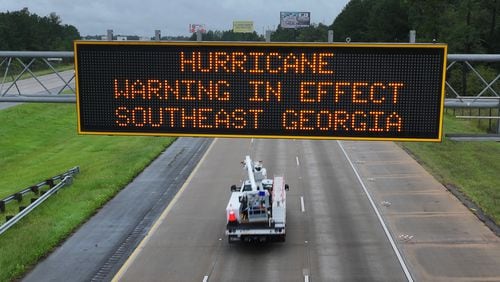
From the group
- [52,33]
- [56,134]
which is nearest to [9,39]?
[52,33]

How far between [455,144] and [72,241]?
1318 inches

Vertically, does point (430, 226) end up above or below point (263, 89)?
below

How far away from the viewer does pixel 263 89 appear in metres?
12.2

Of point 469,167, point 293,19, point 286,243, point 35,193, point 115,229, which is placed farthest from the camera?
point 293,19

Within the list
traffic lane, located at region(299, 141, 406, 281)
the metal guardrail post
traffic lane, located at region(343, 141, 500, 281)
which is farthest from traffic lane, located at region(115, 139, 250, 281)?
traffic lane, located at region(343, 141, 500, 281)

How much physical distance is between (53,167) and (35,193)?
929 centimetres

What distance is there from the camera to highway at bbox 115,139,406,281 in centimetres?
1970

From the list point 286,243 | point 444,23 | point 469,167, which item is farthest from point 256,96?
point 444,23

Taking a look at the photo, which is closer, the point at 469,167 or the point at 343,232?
the point at 343,232

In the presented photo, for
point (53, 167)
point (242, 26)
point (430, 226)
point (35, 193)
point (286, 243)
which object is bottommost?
point (286, 243)

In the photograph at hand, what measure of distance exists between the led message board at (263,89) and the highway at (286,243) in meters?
8.45

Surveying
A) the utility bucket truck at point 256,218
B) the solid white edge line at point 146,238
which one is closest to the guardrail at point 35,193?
the solid white edge line at point 146,238

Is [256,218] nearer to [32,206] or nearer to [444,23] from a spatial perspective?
[32,206]

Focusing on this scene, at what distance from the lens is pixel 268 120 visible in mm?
12328
